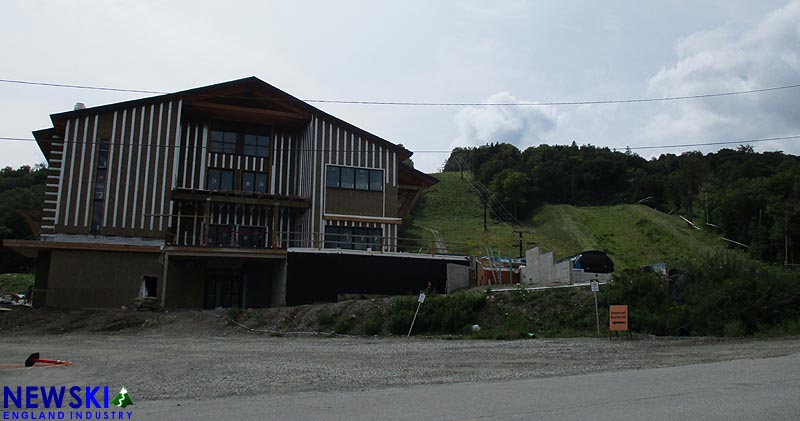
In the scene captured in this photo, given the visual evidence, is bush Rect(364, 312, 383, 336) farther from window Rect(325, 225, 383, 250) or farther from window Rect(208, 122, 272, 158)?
window Rect(208, 122, 272, 158)

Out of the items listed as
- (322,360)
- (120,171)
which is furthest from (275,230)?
(322,360)

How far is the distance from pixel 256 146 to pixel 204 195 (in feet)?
15.2

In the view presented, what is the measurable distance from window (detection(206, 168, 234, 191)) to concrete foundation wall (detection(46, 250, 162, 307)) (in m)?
6.01

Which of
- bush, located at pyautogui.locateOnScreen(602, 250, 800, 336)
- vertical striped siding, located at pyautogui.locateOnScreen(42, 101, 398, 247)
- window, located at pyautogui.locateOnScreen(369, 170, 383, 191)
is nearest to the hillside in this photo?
window, located at pyautogui.locateOnScreen(369, 170, 383, 191)

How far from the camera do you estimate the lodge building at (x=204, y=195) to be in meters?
30.5

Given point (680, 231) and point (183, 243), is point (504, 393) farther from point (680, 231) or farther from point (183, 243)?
point (680, 231)

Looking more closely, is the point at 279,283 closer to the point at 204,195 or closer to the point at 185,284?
the point at 185,284

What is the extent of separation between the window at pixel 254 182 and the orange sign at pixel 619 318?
876 inches

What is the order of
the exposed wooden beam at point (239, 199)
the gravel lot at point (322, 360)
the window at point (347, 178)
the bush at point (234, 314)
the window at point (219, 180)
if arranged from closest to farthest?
the gravel lot at point (322, 360), the bush at point (234, 314), the exposed wooden beam at point (239, 199), the window at point (347, 178), the window at point (219, 180)

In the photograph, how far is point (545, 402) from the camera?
8438 millimetres

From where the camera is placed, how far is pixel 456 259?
33.5 m

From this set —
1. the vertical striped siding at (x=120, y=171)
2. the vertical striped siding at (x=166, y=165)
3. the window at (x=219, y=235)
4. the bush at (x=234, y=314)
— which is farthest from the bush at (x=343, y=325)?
the window at (x=219, y=235)

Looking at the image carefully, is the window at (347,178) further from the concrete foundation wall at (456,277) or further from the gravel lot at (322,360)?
the gravel lot at (322,360)

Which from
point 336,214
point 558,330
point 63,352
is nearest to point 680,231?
point 336,214
